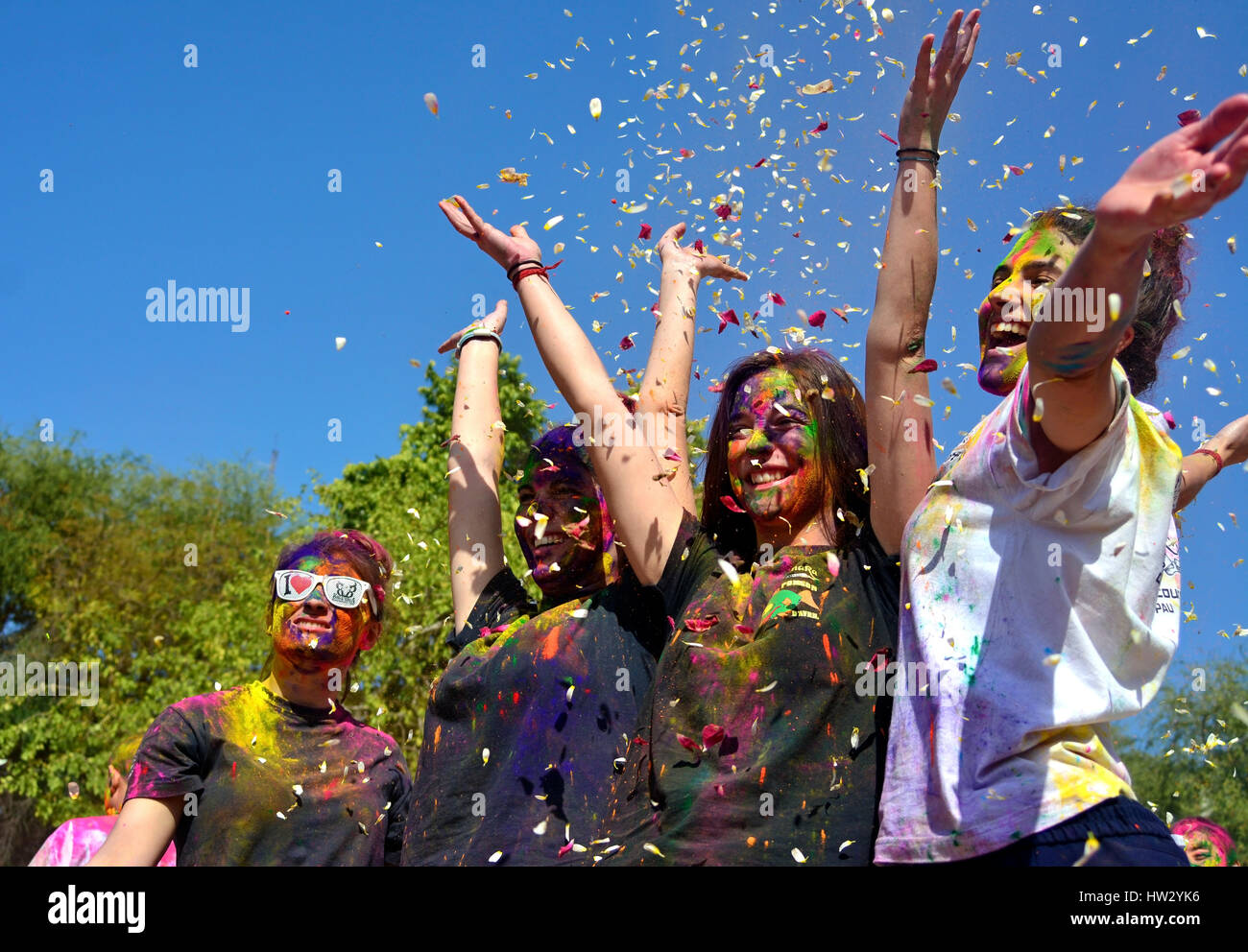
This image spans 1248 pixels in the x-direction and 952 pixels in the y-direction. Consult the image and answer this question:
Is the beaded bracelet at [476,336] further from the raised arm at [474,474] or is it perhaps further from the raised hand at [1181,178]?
the raised hand at [1181,178]

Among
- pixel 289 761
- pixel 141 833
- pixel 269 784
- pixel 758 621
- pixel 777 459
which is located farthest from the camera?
pixel 289 761

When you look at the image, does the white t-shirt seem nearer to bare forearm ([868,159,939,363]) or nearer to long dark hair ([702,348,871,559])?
bare forearm ([868,159,939,363])

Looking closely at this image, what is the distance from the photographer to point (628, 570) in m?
3.77

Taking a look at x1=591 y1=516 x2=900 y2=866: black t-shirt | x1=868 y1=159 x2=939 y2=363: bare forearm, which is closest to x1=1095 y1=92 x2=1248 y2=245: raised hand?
x1=868 y1=159 x2=939 y2=363: bare forearm

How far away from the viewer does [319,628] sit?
4289 millimetres

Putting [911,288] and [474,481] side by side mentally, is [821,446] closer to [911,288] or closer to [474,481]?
[911,288]

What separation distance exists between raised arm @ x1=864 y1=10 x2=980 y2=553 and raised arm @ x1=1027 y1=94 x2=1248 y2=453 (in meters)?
0.64

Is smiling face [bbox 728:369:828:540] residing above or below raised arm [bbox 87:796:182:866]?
Answer: above

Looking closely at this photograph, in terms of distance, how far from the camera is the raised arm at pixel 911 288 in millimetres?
2857

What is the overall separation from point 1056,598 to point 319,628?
9.21 feet

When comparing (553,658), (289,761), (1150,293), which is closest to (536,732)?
(553,658)

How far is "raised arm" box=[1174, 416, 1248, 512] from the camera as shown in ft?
11.2
